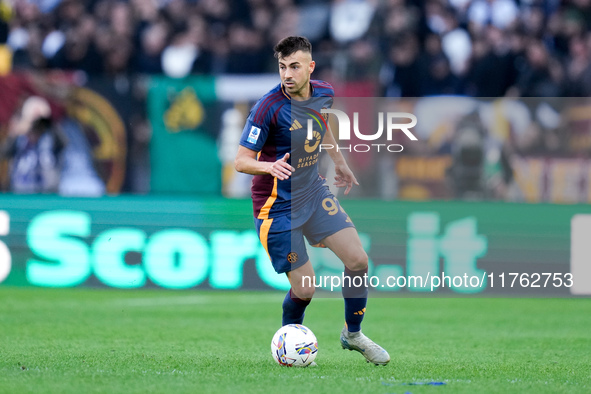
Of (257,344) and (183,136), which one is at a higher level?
(183,136)

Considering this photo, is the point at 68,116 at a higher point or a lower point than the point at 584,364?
higher

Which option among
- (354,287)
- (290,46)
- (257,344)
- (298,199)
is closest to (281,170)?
(298,199)

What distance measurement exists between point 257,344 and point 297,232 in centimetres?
152

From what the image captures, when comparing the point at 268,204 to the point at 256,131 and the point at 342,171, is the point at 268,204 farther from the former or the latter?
the point at 342,171

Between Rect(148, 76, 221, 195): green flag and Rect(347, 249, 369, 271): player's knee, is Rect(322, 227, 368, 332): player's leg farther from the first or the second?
Rect(148, 76, 221, 195): green flag

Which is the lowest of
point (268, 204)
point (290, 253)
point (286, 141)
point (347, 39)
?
point (290, 253)

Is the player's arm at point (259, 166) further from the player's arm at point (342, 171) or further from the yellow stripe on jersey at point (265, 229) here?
the player's arm at point (342, 171)

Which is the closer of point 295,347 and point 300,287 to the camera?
point 295,347

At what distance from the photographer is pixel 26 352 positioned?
6.50 m

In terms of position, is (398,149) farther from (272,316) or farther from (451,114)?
(272,316)

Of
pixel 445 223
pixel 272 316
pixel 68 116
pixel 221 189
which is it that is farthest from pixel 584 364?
pixel 68 116

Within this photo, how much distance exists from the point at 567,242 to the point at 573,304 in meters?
0.74

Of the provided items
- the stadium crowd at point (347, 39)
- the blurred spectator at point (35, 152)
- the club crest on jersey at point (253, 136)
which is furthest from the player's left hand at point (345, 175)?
the blurred spectator at point (35, 152)

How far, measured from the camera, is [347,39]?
12445 millimetres
